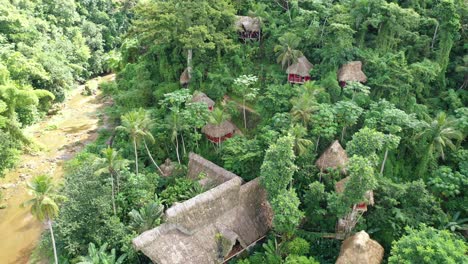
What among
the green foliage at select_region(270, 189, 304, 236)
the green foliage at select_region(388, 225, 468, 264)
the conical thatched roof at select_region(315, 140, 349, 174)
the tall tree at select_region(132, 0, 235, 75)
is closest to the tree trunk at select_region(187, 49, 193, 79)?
the tall tree at select_region(132, 0, 235, 75)

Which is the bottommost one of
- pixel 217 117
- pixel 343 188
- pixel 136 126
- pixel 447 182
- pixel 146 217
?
pixel 146 217

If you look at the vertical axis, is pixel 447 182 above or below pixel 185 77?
below

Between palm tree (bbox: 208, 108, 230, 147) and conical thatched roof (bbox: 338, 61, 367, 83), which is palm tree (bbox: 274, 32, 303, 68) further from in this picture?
palm tree (bbox: 208, 108, 230, 147)

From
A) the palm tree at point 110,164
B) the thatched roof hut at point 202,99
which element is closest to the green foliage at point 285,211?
the palm tree at point 110,164

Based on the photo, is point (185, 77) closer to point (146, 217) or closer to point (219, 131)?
point (219, 131)

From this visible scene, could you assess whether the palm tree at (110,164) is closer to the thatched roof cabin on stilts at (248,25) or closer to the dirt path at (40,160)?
the dirt path at (40,160)

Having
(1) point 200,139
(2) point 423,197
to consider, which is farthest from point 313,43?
(2) point 423,197

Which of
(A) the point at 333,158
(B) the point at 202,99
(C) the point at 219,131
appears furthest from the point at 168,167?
(A) the point at 333,158
